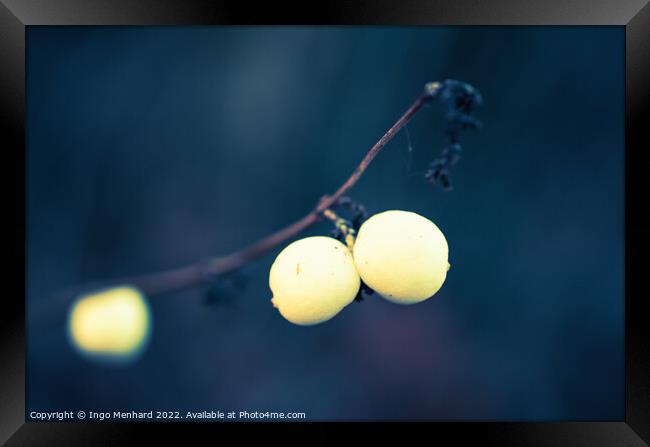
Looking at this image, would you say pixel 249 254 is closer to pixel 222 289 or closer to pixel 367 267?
pixel 222 289

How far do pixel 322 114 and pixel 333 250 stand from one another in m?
2.08

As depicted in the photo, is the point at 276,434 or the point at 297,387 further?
the point at 297,387

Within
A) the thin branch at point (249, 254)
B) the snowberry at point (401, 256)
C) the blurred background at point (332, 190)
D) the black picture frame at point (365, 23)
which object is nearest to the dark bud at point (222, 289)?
the thin branch at point (249, 254)

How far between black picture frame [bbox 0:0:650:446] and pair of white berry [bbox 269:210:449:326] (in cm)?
77

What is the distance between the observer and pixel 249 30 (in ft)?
9.11

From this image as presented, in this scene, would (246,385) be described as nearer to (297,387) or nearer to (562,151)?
(297,387)

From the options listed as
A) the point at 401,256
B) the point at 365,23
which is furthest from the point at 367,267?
the point at 365,23

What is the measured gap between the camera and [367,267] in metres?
1.00

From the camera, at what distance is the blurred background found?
9.18ft

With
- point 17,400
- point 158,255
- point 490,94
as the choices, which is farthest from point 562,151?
point 17,400

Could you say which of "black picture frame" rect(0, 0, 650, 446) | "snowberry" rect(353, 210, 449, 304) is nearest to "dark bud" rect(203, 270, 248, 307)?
"black picture frame" rect(0, 0, 650, 446)

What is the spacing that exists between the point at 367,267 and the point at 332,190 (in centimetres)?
197

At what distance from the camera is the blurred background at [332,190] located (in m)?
2.80

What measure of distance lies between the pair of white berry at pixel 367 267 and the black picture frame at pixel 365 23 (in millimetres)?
773
